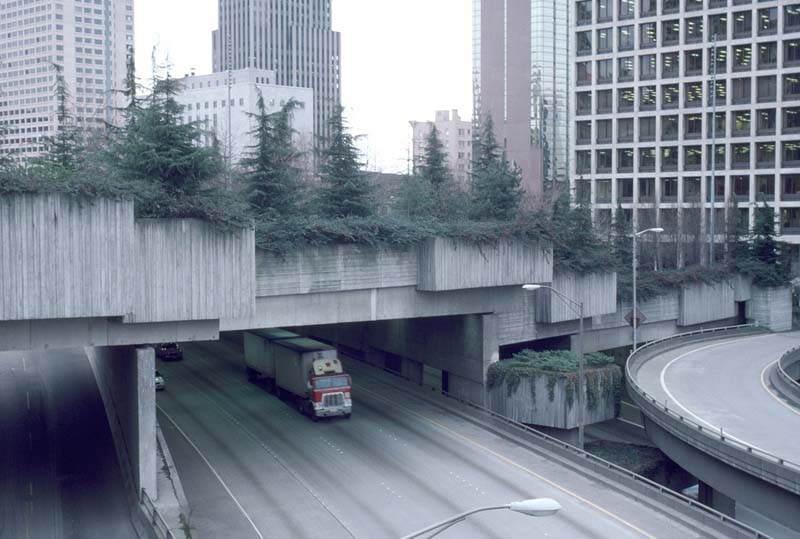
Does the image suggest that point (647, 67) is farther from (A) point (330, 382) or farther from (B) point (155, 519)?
(B) point (155, 519)

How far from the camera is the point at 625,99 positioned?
303 ft

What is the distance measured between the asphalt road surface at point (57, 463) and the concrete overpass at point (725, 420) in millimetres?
20059

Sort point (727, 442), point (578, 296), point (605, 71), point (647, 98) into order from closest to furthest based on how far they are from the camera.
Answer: point (727, 442)
point (578, 296)
point (647, 98)
point (605, 71)

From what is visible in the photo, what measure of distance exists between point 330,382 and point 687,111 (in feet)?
205

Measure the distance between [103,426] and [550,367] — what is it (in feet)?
72.1

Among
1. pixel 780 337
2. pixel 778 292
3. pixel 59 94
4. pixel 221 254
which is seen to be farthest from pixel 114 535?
pixel 778 292

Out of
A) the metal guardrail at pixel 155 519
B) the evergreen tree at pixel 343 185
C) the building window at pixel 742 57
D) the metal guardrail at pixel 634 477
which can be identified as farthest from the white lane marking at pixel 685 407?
the building window at pixel 742 57

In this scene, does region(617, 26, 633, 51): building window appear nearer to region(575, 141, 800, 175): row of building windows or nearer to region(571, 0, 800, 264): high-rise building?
region(571, 0, 800, 264): high-rise building

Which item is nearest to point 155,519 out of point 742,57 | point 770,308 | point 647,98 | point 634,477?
point 634,477

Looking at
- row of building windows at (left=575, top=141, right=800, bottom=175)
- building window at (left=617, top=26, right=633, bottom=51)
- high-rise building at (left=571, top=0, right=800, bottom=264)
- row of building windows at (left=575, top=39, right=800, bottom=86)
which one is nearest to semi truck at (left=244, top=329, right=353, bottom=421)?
high-rise building at (left=571, top=0, right=800, bottom=264)

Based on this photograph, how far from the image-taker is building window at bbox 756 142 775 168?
83312 millimetres

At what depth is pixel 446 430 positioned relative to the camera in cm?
3784

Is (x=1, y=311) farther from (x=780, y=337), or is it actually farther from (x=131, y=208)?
(x=780, y=337)

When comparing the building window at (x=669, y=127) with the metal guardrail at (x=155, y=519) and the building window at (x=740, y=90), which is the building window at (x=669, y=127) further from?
the metal guardrail at (x=155, y=519)
